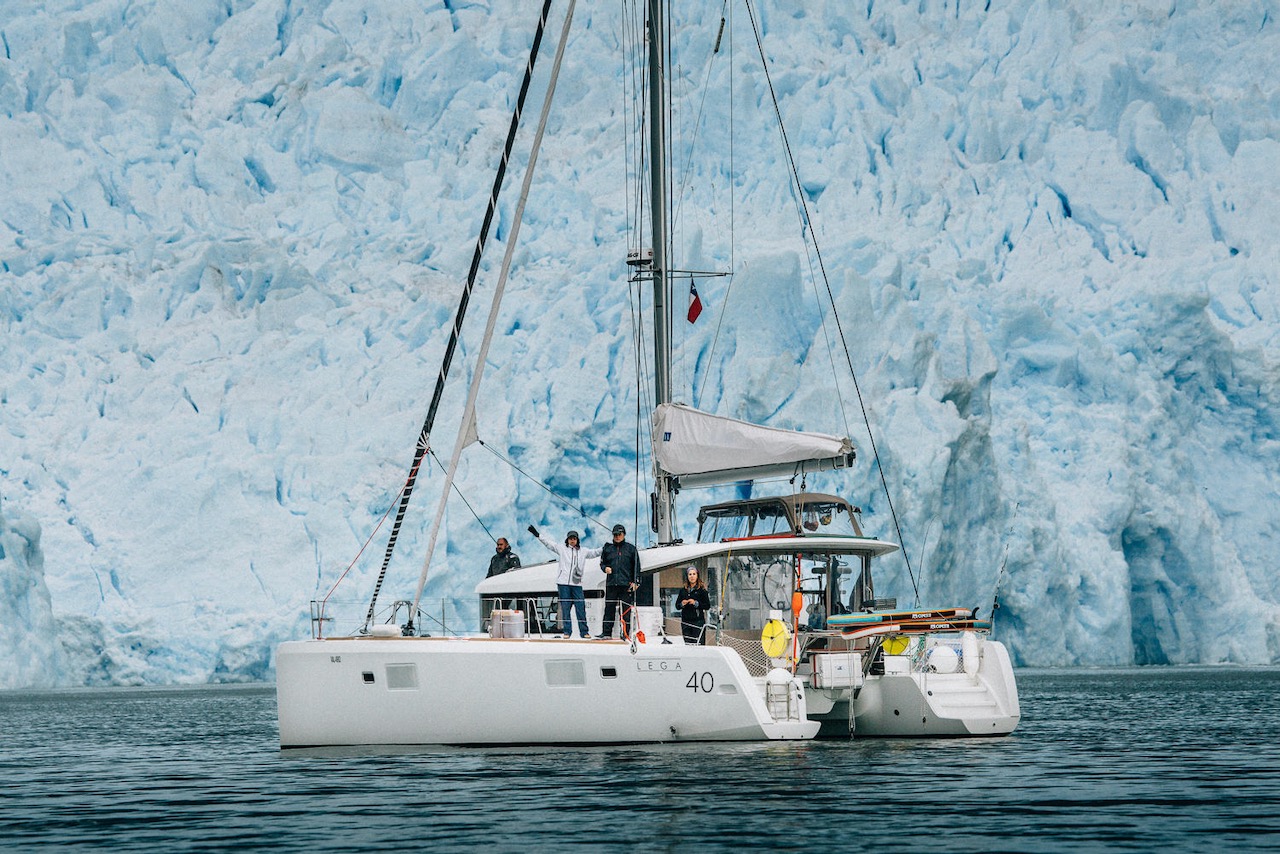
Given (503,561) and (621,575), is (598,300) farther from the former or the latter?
(621,575)

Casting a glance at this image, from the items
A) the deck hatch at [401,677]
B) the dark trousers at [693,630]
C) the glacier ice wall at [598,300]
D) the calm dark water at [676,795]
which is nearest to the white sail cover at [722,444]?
the dark trousers at [693,630]

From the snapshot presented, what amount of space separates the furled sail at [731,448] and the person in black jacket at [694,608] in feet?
5.53

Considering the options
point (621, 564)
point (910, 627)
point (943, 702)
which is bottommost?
point (943, 702)

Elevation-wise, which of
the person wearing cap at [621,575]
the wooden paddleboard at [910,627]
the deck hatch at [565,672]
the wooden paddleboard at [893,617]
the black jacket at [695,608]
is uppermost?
the person wearing cap at [621,575]

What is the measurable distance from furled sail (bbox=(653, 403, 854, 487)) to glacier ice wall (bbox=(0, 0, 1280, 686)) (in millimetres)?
15211

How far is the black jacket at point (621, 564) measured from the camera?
14.4 m

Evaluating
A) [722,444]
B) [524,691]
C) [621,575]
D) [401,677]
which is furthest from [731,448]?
[401,677]

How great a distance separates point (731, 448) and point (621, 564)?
2.02 m

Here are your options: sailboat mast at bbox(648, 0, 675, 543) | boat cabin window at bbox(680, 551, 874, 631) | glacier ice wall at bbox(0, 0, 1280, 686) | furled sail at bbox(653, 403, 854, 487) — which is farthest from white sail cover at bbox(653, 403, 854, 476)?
glacier ice wall at bbox(0, 0, 1280, 686)

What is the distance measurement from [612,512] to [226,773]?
19.2 m

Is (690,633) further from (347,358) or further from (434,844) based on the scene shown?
(347,358)

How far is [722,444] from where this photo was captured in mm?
15914

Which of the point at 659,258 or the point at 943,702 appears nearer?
the point at 943,702

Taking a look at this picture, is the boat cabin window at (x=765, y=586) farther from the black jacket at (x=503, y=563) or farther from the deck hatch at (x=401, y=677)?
the deck hatch at (x=401, y=677)
